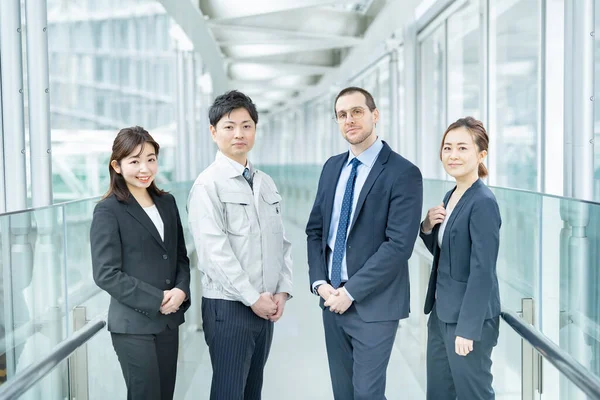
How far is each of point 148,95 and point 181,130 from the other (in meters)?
0.89

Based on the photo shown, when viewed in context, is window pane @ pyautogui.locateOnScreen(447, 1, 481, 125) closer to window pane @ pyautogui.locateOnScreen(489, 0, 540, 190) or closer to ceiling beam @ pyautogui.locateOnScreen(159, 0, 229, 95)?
window pane @ pyautogui.locateOnScreen(489, 0, 540, 190)

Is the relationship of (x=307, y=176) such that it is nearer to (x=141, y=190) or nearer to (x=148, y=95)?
(x=148, y=95)

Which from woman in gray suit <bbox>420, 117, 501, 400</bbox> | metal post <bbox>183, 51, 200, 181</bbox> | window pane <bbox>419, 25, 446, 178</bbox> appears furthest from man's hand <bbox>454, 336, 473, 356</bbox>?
metal post <bbox>183, 51, 200, 181</bbox>

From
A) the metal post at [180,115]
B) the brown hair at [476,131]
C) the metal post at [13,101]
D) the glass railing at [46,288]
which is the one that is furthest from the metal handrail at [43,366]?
the metal post at [180,115]

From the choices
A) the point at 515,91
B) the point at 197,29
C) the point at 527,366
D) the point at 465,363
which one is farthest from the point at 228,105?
the point at 197,29

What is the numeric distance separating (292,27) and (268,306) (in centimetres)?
905

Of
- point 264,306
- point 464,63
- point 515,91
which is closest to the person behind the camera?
point 264,306

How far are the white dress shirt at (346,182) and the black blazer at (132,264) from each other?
25.1 inches

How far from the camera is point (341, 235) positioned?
266 cm

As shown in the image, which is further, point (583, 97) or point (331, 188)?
point (583, 97)

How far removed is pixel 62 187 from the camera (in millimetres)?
6633

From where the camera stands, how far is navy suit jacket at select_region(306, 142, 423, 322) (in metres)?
2.55

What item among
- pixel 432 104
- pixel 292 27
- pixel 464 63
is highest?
pixel 292 27

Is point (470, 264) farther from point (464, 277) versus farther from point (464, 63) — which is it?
point (464, 63)
